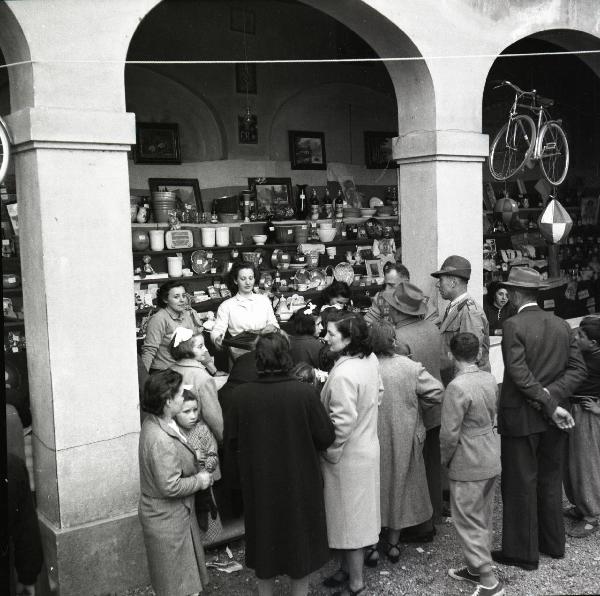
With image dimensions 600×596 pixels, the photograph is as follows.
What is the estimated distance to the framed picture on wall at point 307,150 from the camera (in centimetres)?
988

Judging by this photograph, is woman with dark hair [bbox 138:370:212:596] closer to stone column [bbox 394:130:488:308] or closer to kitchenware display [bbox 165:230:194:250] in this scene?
stone column [bbox 394:130:488:308]

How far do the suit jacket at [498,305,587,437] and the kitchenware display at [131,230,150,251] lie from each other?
467 centimetres

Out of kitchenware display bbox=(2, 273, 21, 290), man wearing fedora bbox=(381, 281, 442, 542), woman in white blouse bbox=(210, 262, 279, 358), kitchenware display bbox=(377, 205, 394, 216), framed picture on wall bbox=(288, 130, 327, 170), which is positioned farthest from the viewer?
kitchenware display bbox=(377, 205, 394, 216)

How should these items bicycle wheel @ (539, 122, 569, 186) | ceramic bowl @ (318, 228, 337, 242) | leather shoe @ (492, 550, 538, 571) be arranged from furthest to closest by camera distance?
1. ceramic bowl @ (318, 228, 337, 242)
2. bicycle wheel @ (539, 122, 569, 186)
3. leather shoe @ (492, 550, 538, 571)

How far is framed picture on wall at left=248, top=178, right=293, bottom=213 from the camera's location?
9.51 m

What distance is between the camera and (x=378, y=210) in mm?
10352

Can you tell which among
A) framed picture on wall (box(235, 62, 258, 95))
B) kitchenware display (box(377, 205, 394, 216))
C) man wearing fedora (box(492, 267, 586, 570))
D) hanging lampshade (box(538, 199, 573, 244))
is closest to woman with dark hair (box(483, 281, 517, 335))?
hanging lampshade (box(538, 199, 573, 244))

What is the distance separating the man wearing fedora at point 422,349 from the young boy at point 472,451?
0.70 metres

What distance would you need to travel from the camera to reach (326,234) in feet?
32.1

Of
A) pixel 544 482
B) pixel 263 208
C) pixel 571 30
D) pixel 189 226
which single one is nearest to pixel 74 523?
pixel 544 482

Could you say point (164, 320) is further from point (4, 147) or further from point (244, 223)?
point (244, 223)

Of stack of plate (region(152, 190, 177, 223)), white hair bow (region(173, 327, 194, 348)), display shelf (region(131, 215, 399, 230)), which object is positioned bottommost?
white hair bow (region(173, 327, 194, 348))

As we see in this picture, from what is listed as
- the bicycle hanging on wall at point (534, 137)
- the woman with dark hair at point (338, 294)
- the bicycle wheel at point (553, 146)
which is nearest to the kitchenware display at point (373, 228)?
the bicycle hanging on wall at point (534, 137)

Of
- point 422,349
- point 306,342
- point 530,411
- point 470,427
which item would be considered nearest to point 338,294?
point 422,349
